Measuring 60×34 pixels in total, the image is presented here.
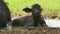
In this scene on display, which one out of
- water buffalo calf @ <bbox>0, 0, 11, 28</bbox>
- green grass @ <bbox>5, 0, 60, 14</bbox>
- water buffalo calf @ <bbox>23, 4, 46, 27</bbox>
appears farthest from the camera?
green grass @ <bbox>5, 0, 60, 14</bbox>

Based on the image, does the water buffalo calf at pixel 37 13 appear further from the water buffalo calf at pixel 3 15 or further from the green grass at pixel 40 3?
the green grass at pixel 40 3

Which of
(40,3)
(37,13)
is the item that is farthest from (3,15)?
(40,3)

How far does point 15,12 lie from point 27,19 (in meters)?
2.53

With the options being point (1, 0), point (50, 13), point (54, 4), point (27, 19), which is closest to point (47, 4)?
point (54, 4)

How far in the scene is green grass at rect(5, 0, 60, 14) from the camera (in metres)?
16.1

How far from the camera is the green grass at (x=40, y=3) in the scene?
16125 mm

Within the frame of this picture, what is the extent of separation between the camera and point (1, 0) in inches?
498

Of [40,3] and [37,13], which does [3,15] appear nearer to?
[37,13]

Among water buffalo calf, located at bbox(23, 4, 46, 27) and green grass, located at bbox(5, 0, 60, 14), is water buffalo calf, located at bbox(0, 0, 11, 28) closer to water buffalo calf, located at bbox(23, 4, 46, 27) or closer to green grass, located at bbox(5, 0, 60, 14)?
water buffalo calf, located at bbox(23, 4, 46, 27)

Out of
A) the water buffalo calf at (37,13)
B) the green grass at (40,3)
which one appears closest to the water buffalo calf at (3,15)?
the water buffalo calf at (37,13)

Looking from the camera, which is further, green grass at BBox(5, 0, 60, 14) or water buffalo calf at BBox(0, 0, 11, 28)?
green grass at BBox(5, 0, 60, 14)

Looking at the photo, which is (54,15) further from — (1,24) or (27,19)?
(1,24)

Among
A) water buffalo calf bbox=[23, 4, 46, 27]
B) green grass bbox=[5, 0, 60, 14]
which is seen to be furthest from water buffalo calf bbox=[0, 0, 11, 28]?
green grass bbox=[5, 0, 60, 14]

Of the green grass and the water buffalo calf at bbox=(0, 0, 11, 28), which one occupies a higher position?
the green grass
